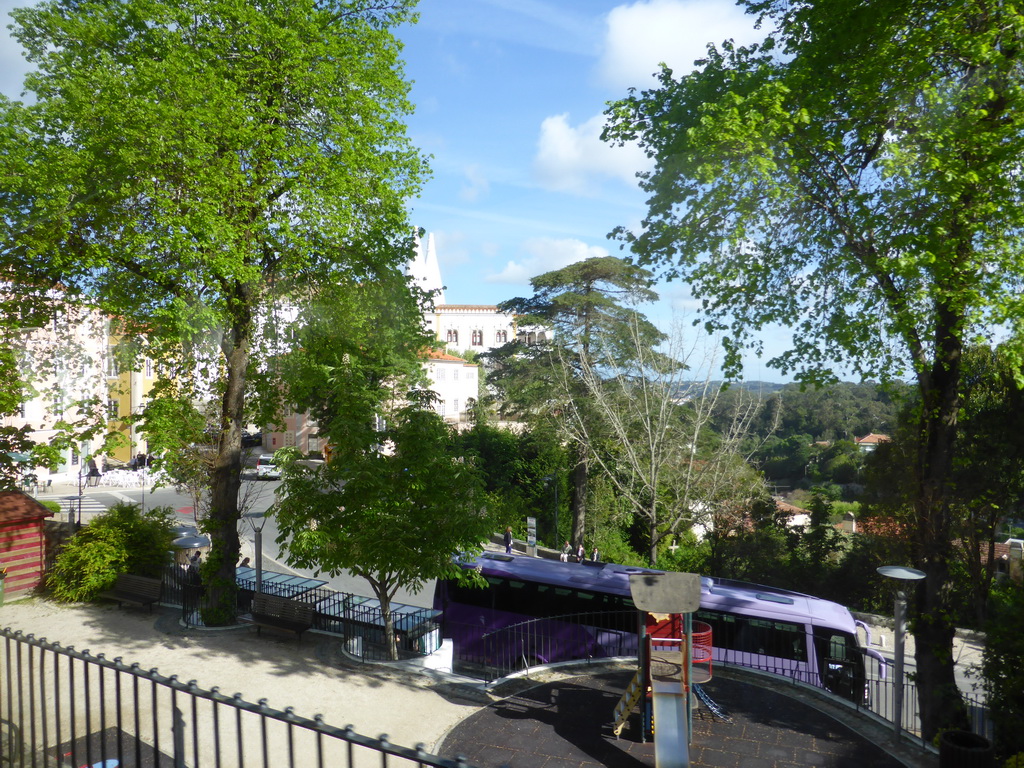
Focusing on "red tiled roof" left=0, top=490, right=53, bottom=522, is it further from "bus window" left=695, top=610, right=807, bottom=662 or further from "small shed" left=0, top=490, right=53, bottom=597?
"bus window" left=695, top=610, right=807, bottom=662

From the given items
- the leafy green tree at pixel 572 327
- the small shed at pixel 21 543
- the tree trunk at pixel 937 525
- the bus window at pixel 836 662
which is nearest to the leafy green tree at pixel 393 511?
the tree trunk at pixel 937 525

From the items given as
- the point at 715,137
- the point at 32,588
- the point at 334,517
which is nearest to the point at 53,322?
the point at 32,588

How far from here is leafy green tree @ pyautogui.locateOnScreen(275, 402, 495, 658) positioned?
11.6 meters

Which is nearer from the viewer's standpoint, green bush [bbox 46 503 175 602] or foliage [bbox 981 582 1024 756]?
foliage [bbox 981 582 1024 756]

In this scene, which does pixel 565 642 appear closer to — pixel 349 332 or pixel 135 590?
pixel 349 332

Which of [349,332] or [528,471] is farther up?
[349,332]

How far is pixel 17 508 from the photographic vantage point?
16.0 metres

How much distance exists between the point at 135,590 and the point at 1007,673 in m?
15.3

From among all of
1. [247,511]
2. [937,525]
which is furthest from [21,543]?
[937,525]

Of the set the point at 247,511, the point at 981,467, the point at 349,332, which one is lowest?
the point at 247,511

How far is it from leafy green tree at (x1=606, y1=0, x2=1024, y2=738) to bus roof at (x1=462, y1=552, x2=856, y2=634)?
172 inches

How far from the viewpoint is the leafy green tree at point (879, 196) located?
8.99 metres

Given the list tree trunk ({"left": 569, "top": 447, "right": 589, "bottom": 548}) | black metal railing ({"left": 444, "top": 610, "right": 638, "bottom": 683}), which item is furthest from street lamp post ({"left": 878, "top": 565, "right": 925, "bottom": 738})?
tree trunk ({"left": 569, "top": 447, "right": 589, "bottom": 548})

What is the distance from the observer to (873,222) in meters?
10.1
